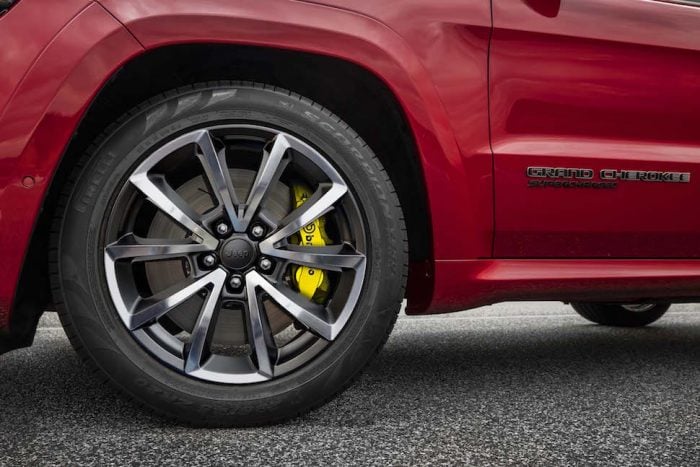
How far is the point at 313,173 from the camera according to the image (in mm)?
1829

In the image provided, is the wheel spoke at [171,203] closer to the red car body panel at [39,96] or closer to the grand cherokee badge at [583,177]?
the red car body panel at [39,96]

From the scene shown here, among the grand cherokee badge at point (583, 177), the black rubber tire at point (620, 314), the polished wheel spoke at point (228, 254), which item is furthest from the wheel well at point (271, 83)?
the black rubber tire at point (620, 314)

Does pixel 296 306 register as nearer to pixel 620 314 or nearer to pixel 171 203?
pixel 171 203

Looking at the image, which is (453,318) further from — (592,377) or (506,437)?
(506,437)

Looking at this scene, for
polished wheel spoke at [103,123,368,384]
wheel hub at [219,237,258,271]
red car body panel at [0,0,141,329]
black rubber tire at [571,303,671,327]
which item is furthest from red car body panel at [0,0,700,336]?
black rubber tire at [571,303,671,327]

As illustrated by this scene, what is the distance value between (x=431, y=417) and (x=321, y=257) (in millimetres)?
526

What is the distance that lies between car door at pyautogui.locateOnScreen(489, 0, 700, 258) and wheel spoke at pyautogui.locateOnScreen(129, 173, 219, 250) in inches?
32.9

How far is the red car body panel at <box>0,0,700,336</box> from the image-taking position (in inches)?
63.7

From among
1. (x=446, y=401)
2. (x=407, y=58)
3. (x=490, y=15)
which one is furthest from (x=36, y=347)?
(x=490, y=15)

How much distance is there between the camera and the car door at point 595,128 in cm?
198

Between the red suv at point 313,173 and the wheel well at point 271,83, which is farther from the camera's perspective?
the wheel well at point 271,83

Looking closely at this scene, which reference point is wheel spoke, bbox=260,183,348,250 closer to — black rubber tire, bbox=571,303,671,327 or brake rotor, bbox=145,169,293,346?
brake rotor, bbox=145,169,293,346

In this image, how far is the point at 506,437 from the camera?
1.68 metres

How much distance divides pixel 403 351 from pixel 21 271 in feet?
5.53
